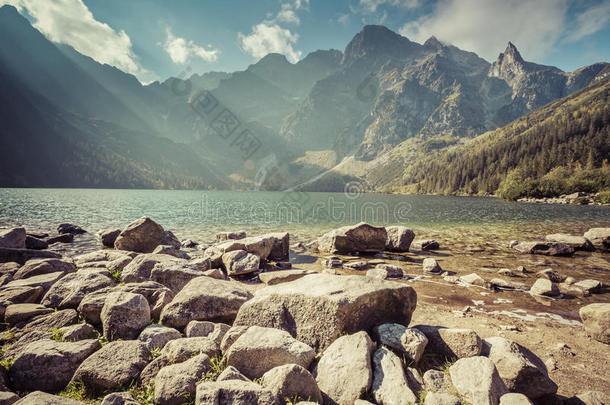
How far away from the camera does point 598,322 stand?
786 centimetres

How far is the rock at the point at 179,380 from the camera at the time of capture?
4500 mm

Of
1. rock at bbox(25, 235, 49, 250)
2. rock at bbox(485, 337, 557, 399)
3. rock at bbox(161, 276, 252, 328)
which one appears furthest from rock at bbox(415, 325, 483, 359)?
rock at bbox(25, 235, 49, 250)

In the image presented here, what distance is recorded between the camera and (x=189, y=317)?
24.3 feet

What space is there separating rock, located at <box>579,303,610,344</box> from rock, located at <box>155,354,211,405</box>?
11.6 metres

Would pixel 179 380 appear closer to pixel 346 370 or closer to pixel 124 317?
pixel 346 370

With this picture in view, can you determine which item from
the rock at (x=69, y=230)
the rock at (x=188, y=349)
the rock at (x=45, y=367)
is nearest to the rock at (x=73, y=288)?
the rock at (x=45, y=367)

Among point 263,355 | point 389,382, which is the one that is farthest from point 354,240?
point 263,355

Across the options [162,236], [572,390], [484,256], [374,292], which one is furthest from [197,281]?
[484,256]

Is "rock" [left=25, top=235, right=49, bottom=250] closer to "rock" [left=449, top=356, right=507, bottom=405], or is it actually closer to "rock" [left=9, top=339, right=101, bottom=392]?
"rock" [left=9, top=339, right=101, bottom=392]

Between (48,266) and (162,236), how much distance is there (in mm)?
10030

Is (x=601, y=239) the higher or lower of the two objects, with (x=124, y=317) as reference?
higher

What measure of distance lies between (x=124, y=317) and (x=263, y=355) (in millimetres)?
4349

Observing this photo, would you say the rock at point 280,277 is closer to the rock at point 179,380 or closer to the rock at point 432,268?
the rock at point 179,380

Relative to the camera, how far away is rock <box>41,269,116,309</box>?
8.06m
